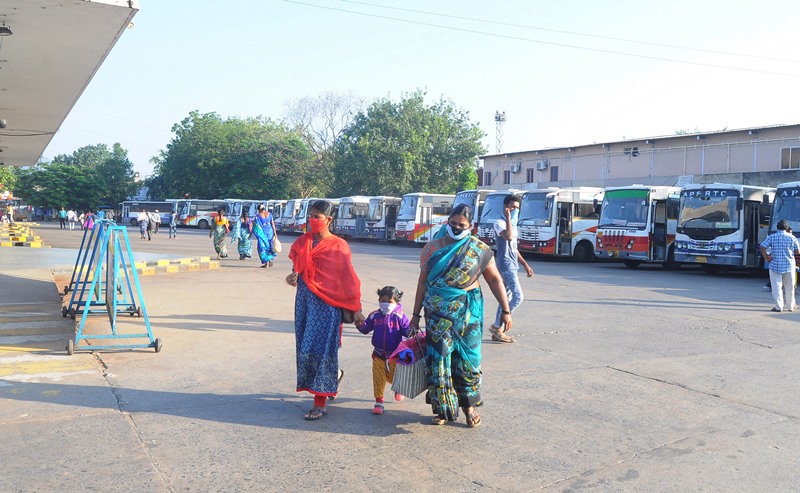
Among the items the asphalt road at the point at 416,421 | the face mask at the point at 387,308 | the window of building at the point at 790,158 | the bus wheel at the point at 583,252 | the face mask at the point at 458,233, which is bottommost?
the asphalt road at the point at 416,421

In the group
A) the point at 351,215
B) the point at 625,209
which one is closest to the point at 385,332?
the point at 625,209

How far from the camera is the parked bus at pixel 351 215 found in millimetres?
39906

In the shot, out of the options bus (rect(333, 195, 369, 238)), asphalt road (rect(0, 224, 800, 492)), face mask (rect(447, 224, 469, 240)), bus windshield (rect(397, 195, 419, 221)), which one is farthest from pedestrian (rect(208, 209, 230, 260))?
bus (rect(333, 195, 369, 238))

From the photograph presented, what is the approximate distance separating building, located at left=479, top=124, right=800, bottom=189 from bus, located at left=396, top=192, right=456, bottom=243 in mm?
9223

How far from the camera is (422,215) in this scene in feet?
114

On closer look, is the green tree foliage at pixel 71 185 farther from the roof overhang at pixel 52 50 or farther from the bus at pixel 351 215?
the roof overhang at pixel 52 50

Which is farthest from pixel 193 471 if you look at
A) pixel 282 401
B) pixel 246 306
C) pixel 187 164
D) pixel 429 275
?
pixel 187 164

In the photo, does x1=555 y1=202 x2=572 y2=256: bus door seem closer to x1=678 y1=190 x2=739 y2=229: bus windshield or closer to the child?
x1=678 y1=190 x2=739 y2=229: bus windshield

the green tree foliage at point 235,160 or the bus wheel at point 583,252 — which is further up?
the green tree foliage at point 235,160

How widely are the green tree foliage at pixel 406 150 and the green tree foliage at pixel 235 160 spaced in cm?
1158

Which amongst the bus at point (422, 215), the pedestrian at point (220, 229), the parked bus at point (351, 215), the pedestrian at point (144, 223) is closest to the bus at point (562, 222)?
the bus at point (422, 215)

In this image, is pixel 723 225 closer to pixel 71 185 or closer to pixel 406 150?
pixel 406 150

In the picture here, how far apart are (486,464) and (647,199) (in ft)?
61.1

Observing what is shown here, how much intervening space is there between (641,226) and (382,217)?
64.9ft
